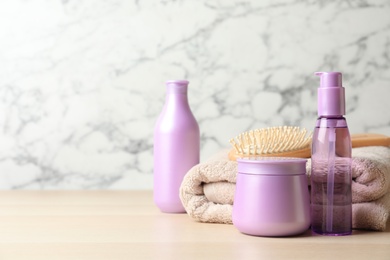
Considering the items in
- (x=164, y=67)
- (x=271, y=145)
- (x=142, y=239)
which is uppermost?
(x=164, y=67)

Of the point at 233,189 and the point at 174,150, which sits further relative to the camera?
the point at 174,150

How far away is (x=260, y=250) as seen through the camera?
0.70 metres

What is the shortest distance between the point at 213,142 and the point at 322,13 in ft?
1.23

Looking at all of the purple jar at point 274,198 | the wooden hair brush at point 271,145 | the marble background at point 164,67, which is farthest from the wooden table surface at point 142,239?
the marble background at point 164,67

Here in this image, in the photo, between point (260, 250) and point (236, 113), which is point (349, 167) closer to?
point (260, 250)

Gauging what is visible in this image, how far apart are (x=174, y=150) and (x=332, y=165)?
0.30 meters

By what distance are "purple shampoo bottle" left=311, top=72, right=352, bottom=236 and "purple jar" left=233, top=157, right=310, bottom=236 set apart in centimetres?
2

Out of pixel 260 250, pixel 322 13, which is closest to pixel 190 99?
pixel 322 13

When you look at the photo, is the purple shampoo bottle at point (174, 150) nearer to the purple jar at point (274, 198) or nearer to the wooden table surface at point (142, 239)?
the wooden table surface at point (142, 239)

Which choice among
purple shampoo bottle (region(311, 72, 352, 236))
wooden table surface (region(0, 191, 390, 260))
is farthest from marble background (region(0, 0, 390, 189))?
purple shampoo bottle (region(311, 72, 352, 236))

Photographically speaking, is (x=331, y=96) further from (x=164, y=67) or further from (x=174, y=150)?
(x=164, y=67)

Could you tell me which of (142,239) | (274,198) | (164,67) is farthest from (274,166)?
(164,67)

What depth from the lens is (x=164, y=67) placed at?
4.22ft

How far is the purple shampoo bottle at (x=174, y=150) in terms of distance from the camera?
98 cm
